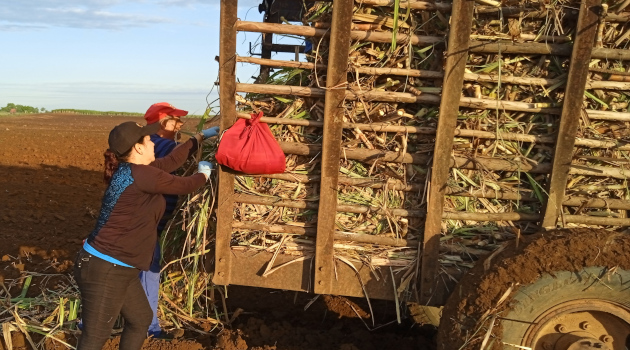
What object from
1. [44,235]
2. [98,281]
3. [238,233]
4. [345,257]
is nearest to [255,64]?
[238,233]

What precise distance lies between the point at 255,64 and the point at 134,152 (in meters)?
0.90

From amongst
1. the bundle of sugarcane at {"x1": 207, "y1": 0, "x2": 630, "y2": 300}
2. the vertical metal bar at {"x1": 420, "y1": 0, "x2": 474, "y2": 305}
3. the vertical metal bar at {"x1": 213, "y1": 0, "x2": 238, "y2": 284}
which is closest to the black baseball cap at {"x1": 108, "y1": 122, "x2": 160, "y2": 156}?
the vertical metal bar at {"x1": 213, "y1": 0, "x2": 238, "y2": 284}

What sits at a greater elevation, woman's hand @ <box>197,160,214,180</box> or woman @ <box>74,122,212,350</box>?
woman's hand @ <box>197,160,214,180</box>

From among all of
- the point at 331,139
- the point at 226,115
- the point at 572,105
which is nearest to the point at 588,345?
the point at 572,105

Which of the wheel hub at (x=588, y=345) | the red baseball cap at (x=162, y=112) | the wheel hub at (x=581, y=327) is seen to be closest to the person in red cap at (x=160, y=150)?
the red baseball cap at (x=162, y=112)

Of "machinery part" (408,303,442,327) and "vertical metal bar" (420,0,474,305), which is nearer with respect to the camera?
"vertical metal bar" (420,0,474,305)

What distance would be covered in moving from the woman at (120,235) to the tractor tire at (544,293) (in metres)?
1.70

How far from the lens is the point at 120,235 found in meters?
3.27

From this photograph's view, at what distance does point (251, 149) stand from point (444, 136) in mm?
1082

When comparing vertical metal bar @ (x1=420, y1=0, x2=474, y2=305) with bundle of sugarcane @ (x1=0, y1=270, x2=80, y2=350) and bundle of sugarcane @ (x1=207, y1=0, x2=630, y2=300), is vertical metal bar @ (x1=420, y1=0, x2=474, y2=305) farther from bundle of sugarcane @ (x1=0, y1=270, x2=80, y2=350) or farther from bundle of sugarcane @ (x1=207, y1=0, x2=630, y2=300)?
bundle of sugarcane @ (x1=0, y1=270, x2=80, y2=350)

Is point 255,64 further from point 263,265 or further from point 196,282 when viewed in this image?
point 196,282

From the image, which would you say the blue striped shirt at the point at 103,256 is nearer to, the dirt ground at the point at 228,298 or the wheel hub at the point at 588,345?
the dirt ground at the point at 228,298

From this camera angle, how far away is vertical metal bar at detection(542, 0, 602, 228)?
119 inches

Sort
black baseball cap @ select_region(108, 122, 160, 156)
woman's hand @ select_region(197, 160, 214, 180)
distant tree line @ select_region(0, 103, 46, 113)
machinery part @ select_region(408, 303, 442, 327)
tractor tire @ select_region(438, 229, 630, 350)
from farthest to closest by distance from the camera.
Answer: distant tree line @ select_region(0, 103, 46, 113), machinery part @ select_region(408, 303, 442, 327), woman's hand @ select_region(197, 160, 214, 180), black baseball cap @ select_region(108, 122, 160, 156), tractor tire @ select_region(438, 229, 630, 350)
